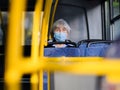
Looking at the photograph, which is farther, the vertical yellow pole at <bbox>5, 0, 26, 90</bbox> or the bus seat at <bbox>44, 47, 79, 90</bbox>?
→ the bus seat at <bbox>44, 47, 79, 90</bbox>

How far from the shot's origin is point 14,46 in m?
0.83

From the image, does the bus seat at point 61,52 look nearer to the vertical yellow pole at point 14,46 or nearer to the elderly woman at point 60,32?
the elderly woman at point 60,32

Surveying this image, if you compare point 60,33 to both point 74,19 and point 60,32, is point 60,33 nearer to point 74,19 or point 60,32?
point 60,32

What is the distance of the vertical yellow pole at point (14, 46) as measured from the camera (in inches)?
32.3

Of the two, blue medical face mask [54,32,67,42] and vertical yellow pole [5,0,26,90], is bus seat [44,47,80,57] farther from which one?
vertical yellow pole [5,0,26,90]

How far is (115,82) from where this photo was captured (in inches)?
31.9

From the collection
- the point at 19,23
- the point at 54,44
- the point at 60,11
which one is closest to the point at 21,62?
the point at 19,23

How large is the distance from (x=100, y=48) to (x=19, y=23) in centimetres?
224

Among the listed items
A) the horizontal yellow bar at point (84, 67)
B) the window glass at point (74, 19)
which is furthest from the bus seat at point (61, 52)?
the window glass at point (74, 19)

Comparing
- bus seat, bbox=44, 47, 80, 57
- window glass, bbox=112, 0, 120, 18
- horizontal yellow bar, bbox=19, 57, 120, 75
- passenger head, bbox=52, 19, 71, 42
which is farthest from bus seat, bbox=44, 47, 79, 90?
horizontal yellow bar, bbox=19, 57, 120, 75

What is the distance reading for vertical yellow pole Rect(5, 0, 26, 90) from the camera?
821mm

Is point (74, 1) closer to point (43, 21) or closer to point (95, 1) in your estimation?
point (95, 1)

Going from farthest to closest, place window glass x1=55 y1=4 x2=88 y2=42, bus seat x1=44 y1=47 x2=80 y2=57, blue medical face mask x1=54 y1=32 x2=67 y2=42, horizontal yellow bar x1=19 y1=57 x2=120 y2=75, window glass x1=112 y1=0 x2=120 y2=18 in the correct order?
window glass x1=55 y1=4 x2=88 y2=42 < window glass x1=112 y1=0 x2=120 y2=18 < blue medical face mask x1=54 y1=32 x2=67 y2=42 < bus seat x1=44 y1=47 x2=80 y2=57 < horizontal yellow bar x1=19 y1=57 x2=120 y2=75

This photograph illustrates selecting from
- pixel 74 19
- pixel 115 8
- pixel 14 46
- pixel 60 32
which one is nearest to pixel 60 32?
pixel 60 32
